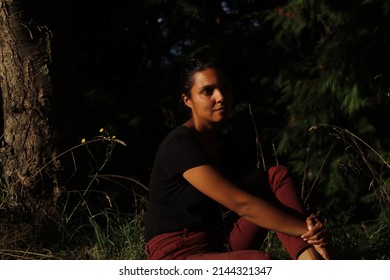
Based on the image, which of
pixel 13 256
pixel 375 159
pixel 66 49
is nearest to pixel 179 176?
pixel 13 256

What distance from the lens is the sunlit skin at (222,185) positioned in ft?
8.07

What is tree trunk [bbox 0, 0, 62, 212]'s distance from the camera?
143 inches

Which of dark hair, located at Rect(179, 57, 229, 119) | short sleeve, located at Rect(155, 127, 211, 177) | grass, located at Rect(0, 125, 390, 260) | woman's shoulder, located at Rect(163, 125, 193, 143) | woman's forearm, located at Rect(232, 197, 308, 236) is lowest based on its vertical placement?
grass, located at Rect(0, 125, 390, 260)

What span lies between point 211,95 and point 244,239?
23.2 inches

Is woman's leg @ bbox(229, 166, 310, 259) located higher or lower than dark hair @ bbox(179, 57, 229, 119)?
lower

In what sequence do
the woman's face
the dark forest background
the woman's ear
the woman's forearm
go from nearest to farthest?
the woman's forearm
the woman's face
the woman's ear
the dark forest background

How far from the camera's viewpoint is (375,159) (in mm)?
5781

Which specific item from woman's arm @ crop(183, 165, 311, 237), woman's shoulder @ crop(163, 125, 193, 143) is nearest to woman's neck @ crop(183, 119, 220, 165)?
woman's shoulder @ crop(163, 125, 193, 143)

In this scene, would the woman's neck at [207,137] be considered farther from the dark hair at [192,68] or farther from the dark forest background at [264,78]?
the dark forest background at [264,78]

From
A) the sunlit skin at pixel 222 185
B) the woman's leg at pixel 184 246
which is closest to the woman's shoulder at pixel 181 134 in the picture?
the sunlit skin at pixel 222 185

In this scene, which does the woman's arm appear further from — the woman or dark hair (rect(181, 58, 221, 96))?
dark hair (rect(181, 58, 221, 96))

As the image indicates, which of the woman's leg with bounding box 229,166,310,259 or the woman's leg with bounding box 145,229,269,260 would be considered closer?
the woman's leg with bounding box 145,229,269,260

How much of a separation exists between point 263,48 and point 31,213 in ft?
11.5

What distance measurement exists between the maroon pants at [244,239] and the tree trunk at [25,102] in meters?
1.15
